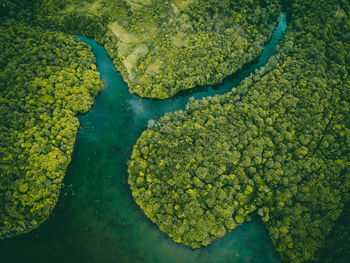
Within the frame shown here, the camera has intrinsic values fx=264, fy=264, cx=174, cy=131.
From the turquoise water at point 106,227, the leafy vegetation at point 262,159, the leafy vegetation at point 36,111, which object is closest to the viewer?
the leafy vegetation at point 36,111

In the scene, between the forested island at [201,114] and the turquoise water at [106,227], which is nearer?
the turquoise water at [106,227]

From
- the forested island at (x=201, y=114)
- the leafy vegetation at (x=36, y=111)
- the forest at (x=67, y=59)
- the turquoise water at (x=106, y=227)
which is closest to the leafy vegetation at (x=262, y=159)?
the forested island at (x=201, y=114)

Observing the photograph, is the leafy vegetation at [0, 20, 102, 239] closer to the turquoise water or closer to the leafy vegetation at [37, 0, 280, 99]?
the turquoise water

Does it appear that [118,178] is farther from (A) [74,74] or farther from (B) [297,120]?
(B) [297,120]

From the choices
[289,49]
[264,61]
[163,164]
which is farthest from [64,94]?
[289,49]

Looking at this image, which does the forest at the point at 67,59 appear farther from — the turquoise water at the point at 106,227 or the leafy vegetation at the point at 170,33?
the turquoise water at the point at 106,227

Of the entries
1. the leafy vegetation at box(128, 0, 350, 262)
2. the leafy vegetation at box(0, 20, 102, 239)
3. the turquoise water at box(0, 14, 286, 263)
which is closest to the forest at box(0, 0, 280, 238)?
the leafy vegetation at box(0, 20, 102, 239)
